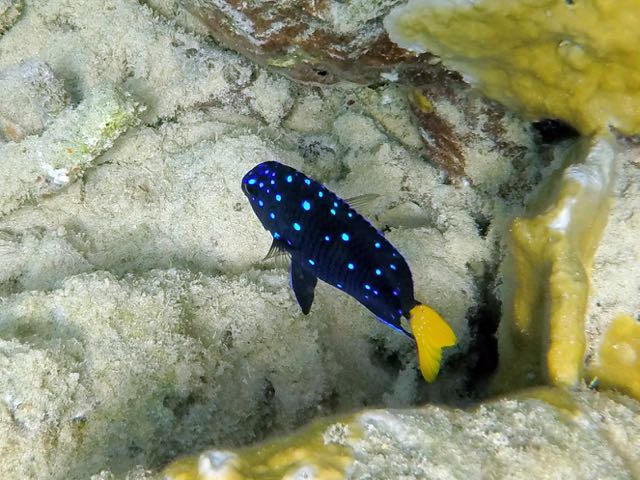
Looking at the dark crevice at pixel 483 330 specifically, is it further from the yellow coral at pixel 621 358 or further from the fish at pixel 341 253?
the fish at pixel 341 253

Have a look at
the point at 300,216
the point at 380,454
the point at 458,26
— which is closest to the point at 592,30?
the point at 458,26

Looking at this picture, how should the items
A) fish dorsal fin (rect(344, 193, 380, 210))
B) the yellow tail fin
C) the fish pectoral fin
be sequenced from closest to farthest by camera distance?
the yellow tail fin
fish dorsal fin (rect(344, 193, 380, 210))
the fish pectoral fin

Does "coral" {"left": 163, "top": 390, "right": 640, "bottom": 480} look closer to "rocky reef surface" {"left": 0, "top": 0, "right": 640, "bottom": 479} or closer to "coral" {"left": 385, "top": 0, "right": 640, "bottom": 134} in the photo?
"rocky reef surface" {"left": 0, "top": 0, "right": 640, "bottom": 479}

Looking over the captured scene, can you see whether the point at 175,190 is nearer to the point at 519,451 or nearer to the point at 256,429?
the point at 256,429

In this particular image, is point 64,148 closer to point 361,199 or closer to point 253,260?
point 253,260

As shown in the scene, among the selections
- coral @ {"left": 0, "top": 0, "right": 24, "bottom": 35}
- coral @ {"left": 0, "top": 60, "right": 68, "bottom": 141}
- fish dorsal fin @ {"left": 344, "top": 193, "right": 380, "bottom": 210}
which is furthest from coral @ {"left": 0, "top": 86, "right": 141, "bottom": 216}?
fish dorsal fin @ {"left": 344, "top": 193, "right": 380, "bottom": 210}
